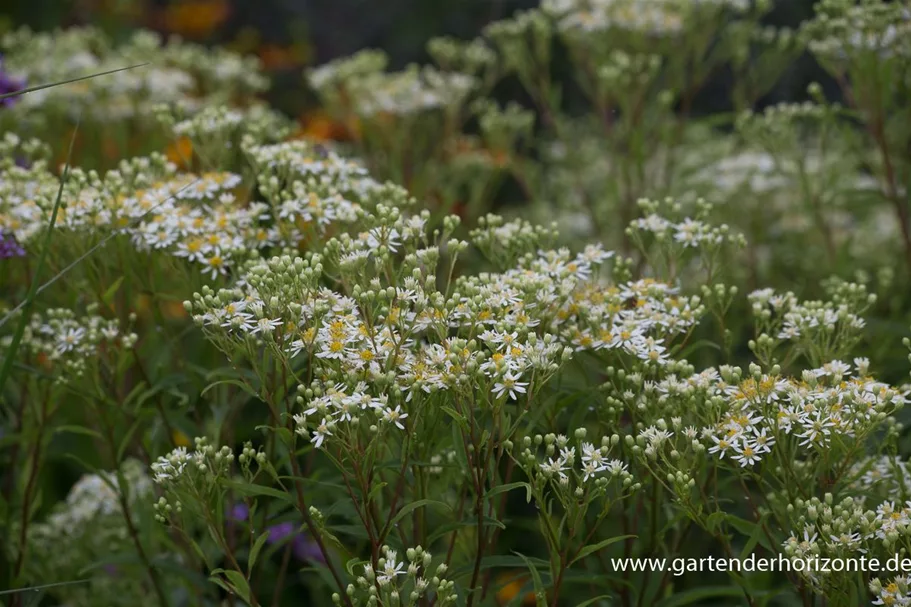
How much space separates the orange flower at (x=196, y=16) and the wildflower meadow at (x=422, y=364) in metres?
3.83

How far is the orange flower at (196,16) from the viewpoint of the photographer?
852 cm

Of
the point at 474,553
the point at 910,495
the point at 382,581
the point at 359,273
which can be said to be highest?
the point at 359,273

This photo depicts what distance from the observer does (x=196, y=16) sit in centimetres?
853

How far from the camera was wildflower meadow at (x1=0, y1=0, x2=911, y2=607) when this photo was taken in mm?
2211

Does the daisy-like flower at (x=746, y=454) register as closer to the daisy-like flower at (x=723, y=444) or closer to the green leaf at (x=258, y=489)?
the daisy-like flower at (x=723, y=444)

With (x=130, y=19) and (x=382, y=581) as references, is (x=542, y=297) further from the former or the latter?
(x=130, y=19)

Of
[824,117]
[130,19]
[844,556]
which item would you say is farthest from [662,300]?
[130,19]

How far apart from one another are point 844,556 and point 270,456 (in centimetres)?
154

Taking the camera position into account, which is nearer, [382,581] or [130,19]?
[382,581]

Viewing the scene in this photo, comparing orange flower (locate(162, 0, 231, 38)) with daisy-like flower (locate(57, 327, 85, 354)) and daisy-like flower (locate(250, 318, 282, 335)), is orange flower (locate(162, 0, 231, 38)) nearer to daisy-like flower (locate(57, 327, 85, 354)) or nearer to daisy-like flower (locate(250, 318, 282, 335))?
daisy-like flower (locate(57, 327, 85, 354))

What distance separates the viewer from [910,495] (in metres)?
2.36

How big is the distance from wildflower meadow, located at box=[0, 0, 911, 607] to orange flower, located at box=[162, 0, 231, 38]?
3826mm

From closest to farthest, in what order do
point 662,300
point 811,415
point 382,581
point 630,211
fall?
point 382,581 → point 811,415 → point 662,300 → point 630,211

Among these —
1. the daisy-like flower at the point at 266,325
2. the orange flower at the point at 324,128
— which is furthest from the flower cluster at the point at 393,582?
the orange flower at the point at 324,128
